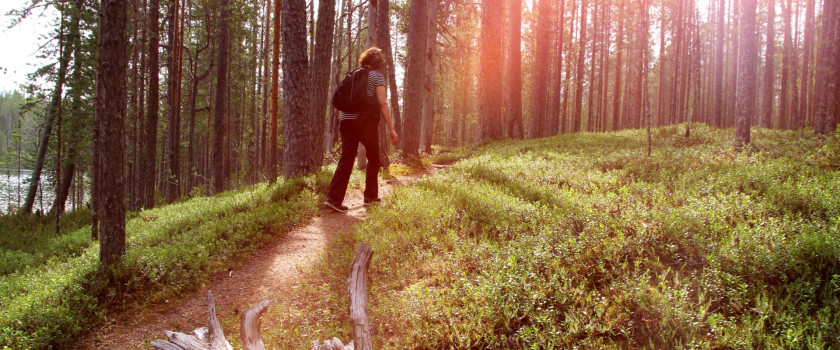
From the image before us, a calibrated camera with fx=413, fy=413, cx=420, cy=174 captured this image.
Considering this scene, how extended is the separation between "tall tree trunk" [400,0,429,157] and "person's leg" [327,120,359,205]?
5148 millimetres

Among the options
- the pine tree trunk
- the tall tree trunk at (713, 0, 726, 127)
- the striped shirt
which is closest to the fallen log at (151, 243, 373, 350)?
the striped shirt

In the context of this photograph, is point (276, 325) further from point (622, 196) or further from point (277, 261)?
point (622, 196)

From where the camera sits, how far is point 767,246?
343 cm

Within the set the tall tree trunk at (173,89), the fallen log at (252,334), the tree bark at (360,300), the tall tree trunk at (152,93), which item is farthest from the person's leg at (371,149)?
the tall tree trunk at (173,89)

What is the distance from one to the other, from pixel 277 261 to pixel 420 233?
1.96m

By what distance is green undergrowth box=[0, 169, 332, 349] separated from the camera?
12.1 feet

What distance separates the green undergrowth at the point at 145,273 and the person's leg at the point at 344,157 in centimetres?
55

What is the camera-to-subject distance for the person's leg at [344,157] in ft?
21.7

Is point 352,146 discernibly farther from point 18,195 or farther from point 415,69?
point 18,195

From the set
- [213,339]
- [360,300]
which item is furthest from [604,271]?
[213,339]

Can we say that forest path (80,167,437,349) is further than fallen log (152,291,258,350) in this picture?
Yes

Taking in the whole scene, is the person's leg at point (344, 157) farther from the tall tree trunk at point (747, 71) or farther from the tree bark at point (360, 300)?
the tall tree trunk at point (747, 71)

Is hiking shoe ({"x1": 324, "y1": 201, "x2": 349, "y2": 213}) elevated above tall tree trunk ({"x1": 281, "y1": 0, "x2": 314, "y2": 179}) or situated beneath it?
situated beneath

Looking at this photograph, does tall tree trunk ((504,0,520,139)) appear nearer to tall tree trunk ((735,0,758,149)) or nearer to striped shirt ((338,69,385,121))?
tall tree trunk ((735,0,758,149))
